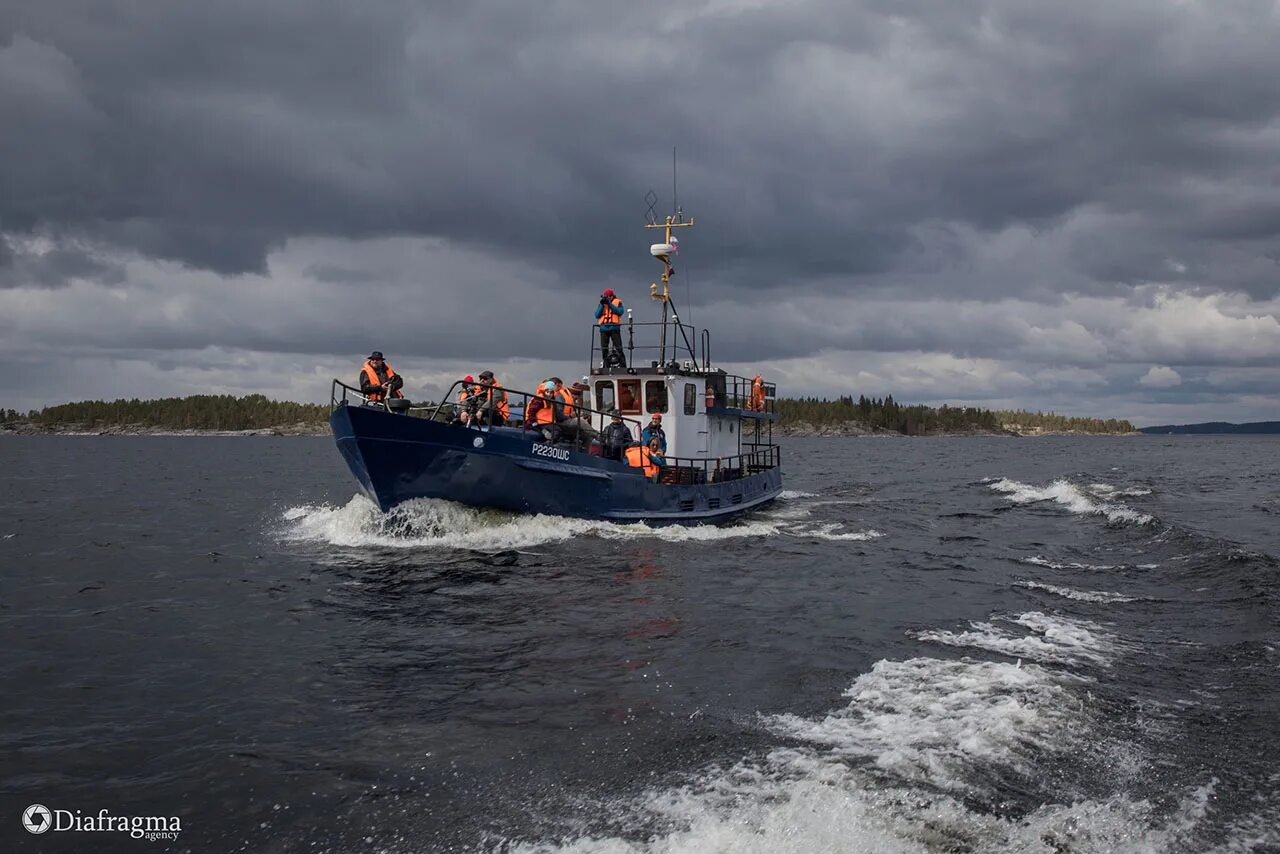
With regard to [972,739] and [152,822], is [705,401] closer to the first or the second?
[972,739]

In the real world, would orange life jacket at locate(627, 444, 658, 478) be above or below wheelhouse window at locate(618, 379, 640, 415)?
below

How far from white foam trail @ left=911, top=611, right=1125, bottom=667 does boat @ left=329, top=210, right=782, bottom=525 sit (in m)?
9.63

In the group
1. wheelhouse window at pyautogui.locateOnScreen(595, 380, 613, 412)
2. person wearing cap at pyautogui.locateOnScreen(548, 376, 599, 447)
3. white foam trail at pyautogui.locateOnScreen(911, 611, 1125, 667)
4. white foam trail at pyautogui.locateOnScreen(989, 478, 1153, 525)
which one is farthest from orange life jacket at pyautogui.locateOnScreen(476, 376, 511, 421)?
white foam trail at pyautogui.locateOnScreen(989, 478, 1153, 525)

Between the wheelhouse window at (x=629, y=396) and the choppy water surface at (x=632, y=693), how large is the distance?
15.9 feet

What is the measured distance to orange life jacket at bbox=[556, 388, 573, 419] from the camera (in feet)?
67.4

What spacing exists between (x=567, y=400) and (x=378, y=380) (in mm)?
4464

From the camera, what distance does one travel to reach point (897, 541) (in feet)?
71.6

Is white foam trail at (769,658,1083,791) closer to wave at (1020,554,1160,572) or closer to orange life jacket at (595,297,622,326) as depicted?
wave at (1020,554,1160,572)

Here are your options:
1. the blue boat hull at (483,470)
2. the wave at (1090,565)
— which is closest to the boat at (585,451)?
the blue boat hull at (483,470)

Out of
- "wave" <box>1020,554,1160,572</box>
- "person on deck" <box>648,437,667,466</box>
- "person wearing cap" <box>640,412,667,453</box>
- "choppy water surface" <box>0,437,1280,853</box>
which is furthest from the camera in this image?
"person wearing cap" <box>640,412,667,453</box>

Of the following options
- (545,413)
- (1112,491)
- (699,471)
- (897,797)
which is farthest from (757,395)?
(897,797)

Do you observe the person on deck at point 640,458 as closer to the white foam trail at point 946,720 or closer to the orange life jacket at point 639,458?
the orange life jacket at point 639,458

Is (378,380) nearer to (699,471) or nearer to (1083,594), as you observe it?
(699,471)

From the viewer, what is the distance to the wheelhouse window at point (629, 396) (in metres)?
23.9
